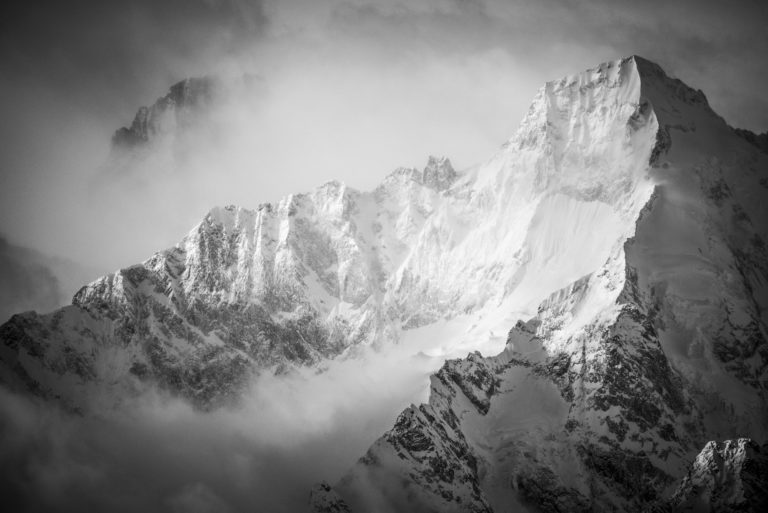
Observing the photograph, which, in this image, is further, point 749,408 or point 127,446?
point 127,446

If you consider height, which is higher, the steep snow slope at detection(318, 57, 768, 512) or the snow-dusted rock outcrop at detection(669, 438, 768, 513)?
the steep snow slope at detection(318, 57, 768, 512)

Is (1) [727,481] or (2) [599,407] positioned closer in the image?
(1) [727,481]

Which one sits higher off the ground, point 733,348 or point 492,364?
point 492,364

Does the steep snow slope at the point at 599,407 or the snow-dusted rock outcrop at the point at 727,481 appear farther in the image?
the steep snow slope at the point at 599,407

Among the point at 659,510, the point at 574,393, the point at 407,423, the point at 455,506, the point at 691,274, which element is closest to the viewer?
the point at 659,510

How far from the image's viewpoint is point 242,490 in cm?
17412

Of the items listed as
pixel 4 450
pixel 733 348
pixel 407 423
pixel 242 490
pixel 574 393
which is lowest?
pixel 733 348

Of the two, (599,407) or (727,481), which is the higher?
(599,407)

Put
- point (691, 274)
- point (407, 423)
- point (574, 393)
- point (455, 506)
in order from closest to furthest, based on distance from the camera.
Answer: point (455, 506) → point (407, 423) → point (574, 393) → point (691, 274)

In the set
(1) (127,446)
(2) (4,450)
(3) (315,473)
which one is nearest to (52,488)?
(2) (4,450)

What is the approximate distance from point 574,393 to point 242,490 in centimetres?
7937

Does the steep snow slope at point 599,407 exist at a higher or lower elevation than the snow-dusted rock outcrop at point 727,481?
higher

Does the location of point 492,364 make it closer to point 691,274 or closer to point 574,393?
point 574,393

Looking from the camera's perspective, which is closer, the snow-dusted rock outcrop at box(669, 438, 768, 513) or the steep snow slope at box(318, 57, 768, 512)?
the snow-dusted rock outcrop at box(669, 438, 768, 513)
